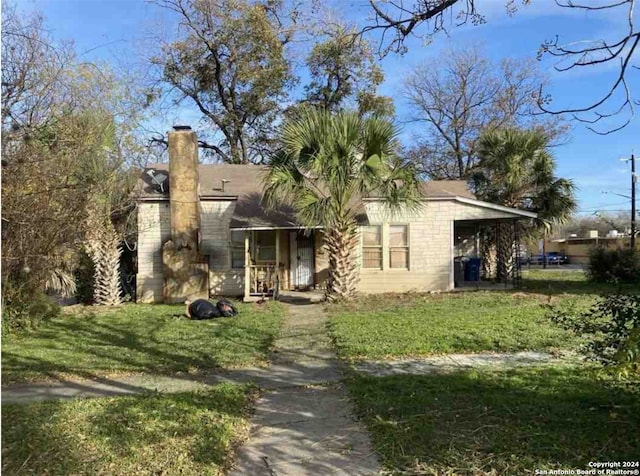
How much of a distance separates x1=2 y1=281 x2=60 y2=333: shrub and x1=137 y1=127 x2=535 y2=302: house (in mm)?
5344

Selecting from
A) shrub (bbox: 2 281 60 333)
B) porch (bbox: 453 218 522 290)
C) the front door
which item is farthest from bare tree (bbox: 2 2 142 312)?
porch (bbox: 453 218 522 290)

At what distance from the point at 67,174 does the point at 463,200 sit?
41.2 feet

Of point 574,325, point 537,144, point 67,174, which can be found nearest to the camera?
point 574,325

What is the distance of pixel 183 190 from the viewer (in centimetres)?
1731

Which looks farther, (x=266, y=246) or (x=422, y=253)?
(x=266, y=246)

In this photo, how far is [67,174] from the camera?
9.52 m

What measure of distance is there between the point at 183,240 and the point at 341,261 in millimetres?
5663

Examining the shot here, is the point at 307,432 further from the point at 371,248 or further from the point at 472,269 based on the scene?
the point at 472,269

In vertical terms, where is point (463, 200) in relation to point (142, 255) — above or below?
above

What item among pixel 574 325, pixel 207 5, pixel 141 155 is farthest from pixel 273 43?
pixel 574 325

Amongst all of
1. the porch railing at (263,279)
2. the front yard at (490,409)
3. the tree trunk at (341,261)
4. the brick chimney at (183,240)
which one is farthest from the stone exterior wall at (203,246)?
the front yard at (490,409)

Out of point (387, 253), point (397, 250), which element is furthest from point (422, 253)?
point (387, 253)

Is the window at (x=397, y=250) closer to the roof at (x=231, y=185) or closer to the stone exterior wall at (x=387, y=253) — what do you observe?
the stone exterior wall at (x=387, y=253)

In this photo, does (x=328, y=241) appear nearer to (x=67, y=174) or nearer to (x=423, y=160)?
(x=67, y=174)
